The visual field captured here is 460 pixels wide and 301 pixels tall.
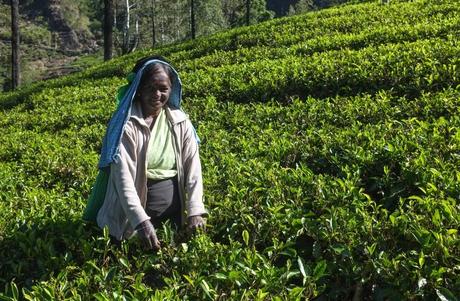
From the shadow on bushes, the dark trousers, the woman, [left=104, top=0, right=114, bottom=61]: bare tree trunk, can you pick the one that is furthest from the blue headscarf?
[left=104, top=0, right=114, bottom=61]: bare tree trunk

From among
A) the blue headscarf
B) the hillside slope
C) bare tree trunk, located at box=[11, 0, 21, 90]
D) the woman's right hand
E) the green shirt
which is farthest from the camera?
bare tree trunk, located at box=[11, 0, 21, 90]

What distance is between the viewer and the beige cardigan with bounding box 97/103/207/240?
3.57 m

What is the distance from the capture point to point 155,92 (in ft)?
12.5

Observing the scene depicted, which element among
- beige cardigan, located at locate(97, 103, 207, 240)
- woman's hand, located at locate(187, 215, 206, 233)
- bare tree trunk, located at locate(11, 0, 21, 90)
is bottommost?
woman's hand, located at locate(187, 215, 206, 233)

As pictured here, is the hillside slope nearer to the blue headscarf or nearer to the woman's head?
the blue headscarf

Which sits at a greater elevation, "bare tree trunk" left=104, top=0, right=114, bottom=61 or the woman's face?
"bare tree trunk" left=104, top=0, right=114, bottom=61

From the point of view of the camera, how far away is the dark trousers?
3973mm

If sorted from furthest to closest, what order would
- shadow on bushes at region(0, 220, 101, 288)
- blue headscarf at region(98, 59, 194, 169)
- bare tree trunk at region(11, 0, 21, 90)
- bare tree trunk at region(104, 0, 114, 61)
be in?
bare tree trunk at region(11, 0, 21, 90)
bare tree trunk at region(104, 0, 114, 61)
shadow on bushes at region(0, 220, 101, 288)
blue headscarf at region(98, 59, 194, 169)

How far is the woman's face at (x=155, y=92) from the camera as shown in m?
3.81

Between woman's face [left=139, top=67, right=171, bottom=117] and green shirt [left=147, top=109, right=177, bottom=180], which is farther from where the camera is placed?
green shirt [left=147, top=109, right=177, bottom=180]

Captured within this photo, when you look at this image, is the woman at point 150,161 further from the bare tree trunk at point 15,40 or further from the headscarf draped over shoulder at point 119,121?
the bare tree trunk at point 15,40

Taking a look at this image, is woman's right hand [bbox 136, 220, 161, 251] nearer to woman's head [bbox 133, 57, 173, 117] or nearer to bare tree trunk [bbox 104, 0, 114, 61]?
woman's head [bbox 133, 57, 173, 117]

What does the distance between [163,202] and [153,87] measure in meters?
0.92

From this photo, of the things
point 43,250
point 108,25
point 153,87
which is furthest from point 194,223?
point 108,25
